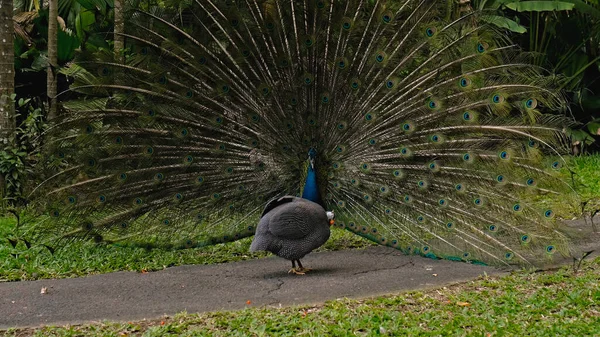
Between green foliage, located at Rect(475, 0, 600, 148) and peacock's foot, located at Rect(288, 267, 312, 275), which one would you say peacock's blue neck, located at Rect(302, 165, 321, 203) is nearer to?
peacock's foot, located at Rect(288, 267, 312, 275)

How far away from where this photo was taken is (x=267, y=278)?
20.7ft

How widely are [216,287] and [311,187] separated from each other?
1.17 m

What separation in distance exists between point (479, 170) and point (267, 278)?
204cm

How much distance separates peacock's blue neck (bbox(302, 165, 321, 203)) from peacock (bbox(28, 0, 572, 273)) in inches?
A: 0.5

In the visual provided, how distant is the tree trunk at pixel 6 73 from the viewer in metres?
8.60

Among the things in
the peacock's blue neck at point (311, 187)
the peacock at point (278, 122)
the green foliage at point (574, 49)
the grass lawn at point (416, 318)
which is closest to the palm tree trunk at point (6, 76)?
the peacock at point (278, 122)

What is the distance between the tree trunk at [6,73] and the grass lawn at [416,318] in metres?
4.59

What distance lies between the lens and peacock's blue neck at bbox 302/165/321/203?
6.36 meters

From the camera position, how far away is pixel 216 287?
6078mm

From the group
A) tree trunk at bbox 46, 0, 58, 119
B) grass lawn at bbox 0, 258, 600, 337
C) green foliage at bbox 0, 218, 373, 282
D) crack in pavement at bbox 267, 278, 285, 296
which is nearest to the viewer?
grass lawn at bbox 0, 258, 600, 337

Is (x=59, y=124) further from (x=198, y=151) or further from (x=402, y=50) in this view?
(x=402, y=50)

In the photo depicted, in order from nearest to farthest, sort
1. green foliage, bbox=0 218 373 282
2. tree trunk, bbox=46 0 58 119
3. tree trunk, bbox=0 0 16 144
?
green foliage, bbox=0 218 373 282
tree trunk, bbox=0 0 16 144
tree trunk, bbox=46 0 58 119

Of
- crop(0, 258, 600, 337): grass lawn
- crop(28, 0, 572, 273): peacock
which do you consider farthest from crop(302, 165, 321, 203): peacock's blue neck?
crop(0, 258, 600, 337): grass lawn

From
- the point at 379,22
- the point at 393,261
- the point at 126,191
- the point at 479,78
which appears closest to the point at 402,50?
the point at 379,22
